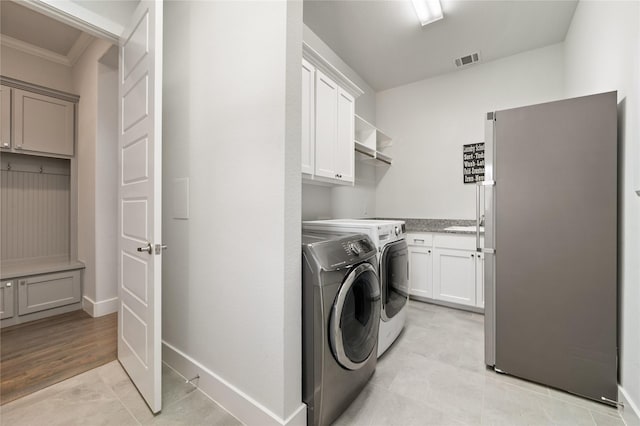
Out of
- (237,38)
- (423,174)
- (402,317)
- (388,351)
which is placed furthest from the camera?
(423,174)

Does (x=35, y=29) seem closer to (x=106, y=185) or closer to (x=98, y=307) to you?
(x=106, y=185)

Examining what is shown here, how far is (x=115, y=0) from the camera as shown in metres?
1.87

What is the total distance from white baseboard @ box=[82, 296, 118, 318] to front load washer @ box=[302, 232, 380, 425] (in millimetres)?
2618

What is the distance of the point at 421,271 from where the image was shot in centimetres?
322

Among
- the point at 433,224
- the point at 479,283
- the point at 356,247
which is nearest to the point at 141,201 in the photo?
the point at 356,247

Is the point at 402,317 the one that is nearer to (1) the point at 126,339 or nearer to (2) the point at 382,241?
(2) the point at 382,241

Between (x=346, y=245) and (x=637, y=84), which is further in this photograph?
(x=346, y=245)

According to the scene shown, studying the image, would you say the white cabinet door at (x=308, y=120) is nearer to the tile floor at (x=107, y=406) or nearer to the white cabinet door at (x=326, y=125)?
the white cabinet door at (x=326, y=125)

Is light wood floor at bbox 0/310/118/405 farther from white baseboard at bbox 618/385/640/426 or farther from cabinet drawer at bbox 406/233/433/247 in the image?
white baseboard at bbox 618/385/640/426

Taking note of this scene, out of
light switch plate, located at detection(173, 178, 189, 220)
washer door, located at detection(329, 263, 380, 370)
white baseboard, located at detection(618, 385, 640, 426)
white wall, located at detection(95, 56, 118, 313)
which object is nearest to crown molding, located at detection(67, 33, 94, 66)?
white wall, located at detection(95, 56, 118, 313)

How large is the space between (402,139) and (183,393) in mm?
3727

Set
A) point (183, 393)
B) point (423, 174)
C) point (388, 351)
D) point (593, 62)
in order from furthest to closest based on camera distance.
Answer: point (423, 174)
point (388, 351)
point (593, 62)
point (183, 393)

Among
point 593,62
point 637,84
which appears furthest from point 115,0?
point 593,62

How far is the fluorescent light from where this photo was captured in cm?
229
